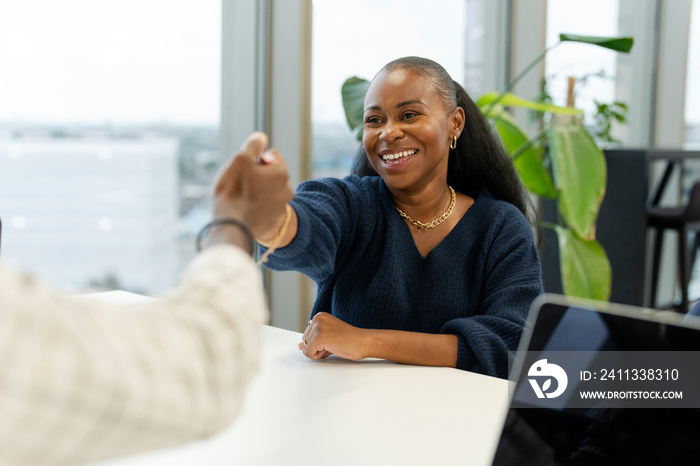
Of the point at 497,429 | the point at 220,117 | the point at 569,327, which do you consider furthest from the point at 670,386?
the point at 220,117

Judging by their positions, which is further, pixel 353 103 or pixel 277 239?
pixel 353 103

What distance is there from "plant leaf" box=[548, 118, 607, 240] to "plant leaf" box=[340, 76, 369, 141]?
85cm

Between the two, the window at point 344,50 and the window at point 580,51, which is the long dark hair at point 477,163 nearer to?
the window at point 344,50

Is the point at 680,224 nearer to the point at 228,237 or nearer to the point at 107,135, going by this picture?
the point at 107,135

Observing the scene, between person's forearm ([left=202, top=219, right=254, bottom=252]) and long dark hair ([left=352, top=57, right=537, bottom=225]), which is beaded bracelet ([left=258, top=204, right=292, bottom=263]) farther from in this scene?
long dark hair ([left=352, top=57, right=537, bottom=225])

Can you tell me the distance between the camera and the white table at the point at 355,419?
854 millimetres

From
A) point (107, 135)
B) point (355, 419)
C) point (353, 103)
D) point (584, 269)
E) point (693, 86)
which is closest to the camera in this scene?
point (355, 419)

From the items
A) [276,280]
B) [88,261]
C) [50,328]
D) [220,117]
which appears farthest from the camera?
[276,280]

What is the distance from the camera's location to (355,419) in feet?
3.18

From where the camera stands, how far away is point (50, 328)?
0.45 meters

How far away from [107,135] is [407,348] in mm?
1405

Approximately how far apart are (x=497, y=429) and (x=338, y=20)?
89.9 inches

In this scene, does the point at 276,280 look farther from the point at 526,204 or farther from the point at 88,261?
the point at 526,204

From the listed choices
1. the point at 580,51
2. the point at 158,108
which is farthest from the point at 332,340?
the point at 580,51
